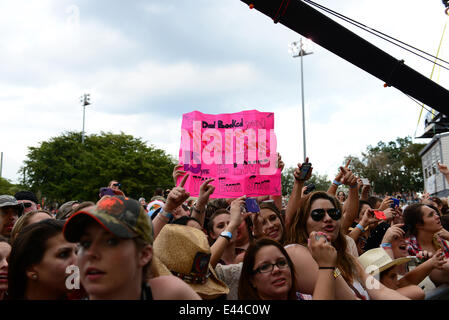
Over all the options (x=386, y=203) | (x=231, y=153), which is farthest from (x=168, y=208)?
(x=386, y=203)

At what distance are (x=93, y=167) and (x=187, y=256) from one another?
3775 cm

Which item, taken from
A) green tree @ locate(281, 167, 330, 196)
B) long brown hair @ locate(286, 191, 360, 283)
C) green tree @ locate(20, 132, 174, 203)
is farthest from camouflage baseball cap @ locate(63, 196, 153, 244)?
green tree @ locate(281, 167, 330, 196)

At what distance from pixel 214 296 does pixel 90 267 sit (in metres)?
1.15

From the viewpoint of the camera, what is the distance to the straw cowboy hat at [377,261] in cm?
294

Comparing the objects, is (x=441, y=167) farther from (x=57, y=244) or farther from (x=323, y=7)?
(x=57, y=244)

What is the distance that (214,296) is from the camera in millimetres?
2494

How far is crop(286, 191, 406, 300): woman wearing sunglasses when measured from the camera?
2.46 m

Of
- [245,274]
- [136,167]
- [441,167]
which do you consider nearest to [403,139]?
[136,167]

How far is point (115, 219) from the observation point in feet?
5.41

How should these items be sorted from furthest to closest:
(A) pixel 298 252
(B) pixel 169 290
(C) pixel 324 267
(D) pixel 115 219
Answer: (A) pixel 298 252, (C) pixel 324 267, (B) pixel 169 290, (D) pixel 115 219

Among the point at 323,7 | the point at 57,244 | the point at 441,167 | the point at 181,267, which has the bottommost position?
the point at 181,267

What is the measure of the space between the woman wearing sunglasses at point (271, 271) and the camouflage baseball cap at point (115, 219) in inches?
39.8

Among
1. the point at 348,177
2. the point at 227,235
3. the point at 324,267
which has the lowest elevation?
the point at 324,267

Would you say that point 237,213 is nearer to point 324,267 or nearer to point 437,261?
point 324,267
